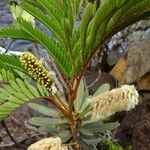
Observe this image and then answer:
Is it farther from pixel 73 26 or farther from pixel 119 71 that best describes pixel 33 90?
pixel 119 71

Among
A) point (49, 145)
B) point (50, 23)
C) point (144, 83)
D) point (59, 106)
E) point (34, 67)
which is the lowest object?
point (49, 145)

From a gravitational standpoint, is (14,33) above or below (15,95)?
above

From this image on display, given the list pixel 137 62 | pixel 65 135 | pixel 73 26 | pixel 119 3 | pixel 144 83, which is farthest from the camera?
pixel 137 62

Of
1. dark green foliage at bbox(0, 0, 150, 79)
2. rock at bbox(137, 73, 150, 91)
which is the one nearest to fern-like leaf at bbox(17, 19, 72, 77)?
dark green foliage at bbox(0, 0, 150, 79)

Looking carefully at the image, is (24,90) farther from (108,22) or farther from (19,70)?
(108,22)

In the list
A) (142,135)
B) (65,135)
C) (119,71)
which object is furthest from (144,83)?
(65,135)

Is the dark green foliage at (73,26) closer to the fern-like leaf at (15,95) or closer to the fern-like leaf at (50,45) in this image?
the fern-like leaf at (50,45)

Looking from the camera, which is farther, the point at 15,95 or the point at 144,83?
the point at 144,83

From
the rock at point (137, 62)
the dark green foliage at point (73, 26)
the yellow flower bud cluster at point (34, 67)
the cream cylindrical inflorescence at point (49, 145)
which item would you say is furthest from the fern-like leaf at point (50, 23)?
the rock at point (137, 62)

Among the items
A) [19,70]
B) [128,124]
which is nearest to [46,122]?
[19,70]
